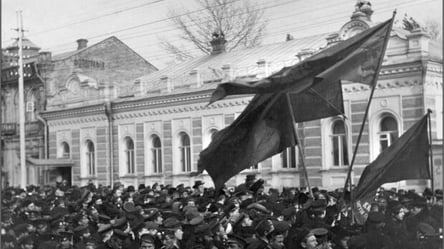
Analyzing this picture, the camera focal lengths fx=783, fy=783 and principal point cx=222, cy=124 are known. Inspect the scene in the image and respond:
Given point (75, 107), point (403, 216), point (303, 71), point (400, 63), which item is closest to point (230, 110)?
point (303, 71)

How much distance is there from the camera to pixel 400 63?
4.12 meters

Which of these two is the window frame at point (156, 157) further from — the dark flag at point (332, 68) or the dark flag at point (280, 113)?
the dark flag at point (332, 68)

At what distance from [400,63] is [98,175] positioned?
2111mm

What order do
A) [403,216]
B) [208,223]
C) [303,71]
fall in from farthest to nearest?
1. [208,223]
2. [403,216]
3. [303,71]

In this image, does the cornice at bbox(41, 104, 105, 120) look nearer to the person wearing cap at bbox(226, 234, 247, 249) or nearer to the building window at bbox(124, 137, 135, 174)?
the building window at bbox(124, 137, 135, 174)

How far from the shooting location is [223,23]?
4.19m

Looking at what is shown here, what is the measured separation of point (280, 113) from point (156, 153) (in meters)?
1.16

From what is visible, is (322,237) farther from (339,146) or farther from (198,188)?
(198,188)

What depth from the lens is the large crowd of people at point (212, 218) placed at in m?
4.04

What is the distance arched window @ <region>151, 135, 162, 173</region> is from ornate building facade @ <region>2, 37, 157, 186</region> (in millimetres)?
420

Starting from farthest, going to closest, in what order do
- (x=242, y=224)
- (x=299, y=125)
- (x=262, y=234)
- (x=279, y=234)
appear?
(x=242, y=224)
(x=262, y=234)
(x=279, y=234)
(x=299, y=125)

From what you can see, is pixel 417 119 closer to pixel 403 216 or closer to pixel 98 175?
pixel 403 216

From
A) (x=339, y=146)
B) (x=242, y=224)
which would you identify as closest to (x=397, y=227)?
(x=339, y=146)

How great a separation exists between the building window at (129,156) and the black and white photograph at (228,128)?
2 cm
